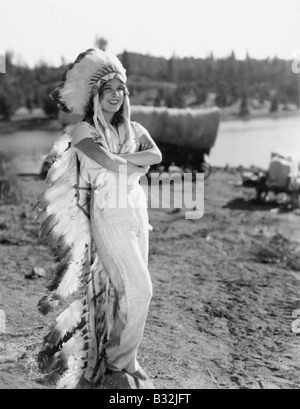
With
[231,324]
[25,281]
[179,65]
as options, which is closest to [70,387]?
[231,324]

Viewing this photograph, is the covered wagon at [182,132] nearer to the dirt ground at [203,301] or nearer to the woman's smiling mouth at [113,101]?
the dirt ground at [203,301]

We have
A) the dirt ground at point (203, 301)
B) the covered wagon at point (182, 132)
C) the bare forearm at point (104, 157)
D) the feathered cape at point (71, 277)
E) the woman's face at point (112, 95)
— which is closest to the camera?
the bare forearm at point (104, 157)

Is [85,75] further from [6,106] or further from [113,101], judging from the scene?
[6,106]

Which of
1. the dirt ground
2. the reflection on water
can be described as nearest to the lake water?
the reflection on water

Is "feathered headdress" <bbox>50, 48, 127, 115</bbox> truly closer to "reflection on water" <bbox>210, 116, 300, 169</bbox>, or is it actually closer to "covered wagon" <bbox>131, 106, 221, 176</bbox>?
"covered wagon" <bbox>131, 106, 221, 176</bbox>

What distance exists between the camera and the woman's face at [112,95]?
3144 mm

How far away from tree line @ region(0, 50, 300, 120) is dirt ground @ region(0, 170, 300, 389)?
7236 millimetres

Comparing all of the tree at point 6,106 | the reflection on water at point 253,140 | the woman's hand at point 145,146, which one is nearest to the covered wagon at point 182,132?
the reflection on water at point 253,140

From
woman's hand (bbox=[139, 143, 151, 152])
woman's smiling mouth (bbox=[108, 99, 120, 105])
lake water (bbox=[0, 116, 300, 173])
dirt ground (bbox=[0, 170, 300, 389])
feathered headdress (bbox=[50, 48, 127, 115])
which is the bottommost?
dirt ground (bbox=[0, 170, 300, 389])

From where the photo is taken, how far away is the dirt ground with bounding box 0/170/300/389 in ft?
13.0

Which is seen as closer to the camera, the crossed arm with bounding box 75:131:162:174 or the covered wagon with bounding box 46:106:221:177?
the crossed arm with bounding box 75:131:162:174
